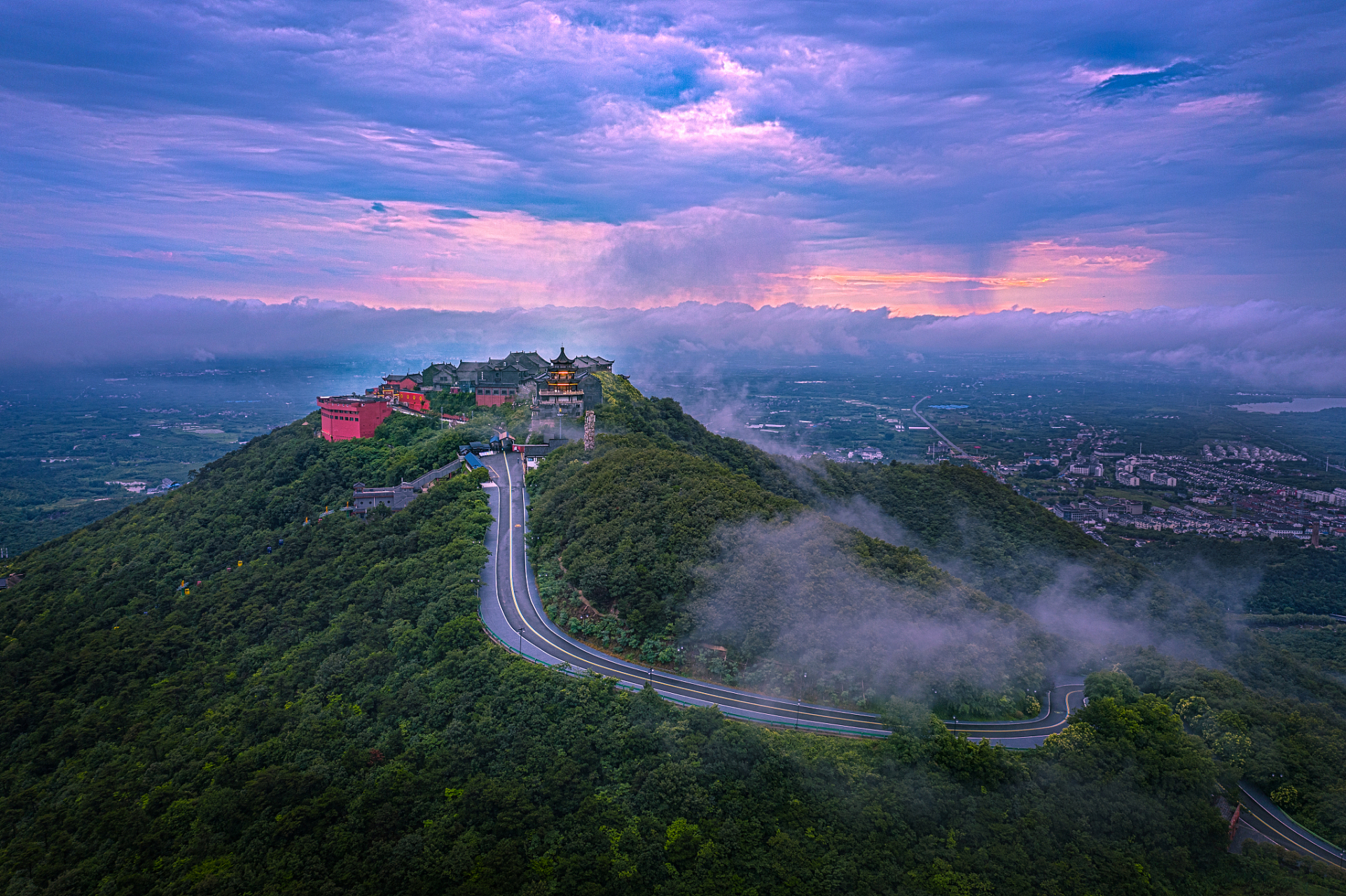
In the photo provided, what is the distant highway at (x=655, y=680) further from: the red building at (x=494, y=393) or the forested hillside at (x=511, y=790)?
the red building at (x=494, y=393)

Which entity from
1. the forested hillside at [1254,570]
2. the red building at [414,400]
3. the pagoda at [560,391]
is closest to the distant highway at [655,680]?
the pagoda at [560,391]

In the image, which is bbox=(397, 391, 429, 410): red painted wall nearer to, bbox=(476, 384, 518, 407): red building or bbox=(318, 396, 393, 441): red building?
bbox=(318, 396, 393, 441): red building

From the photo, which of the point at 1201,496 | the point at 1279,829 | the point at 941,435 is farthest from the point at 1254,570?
the point at 941,435

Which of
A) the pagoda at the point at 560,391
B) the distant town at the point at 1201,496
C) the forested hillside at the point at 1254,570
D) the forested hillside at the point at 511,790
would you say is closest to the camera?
the forested hillside at the point at 511,790

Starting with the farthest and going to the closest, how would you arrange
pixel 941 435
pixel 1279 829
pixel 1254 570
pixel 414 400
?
pixel 941 435 < pixel 414 400 < pixel 1254 570 < pixel 1279 829

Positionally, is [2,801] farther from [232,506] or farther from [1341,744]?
[1341,744]

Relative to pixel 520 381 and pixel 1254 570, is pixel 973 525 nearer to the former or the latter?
pixel 1254 570

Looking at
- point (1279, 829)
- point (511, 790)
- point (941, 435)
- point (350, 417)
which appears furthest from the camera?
point (941, 435)
